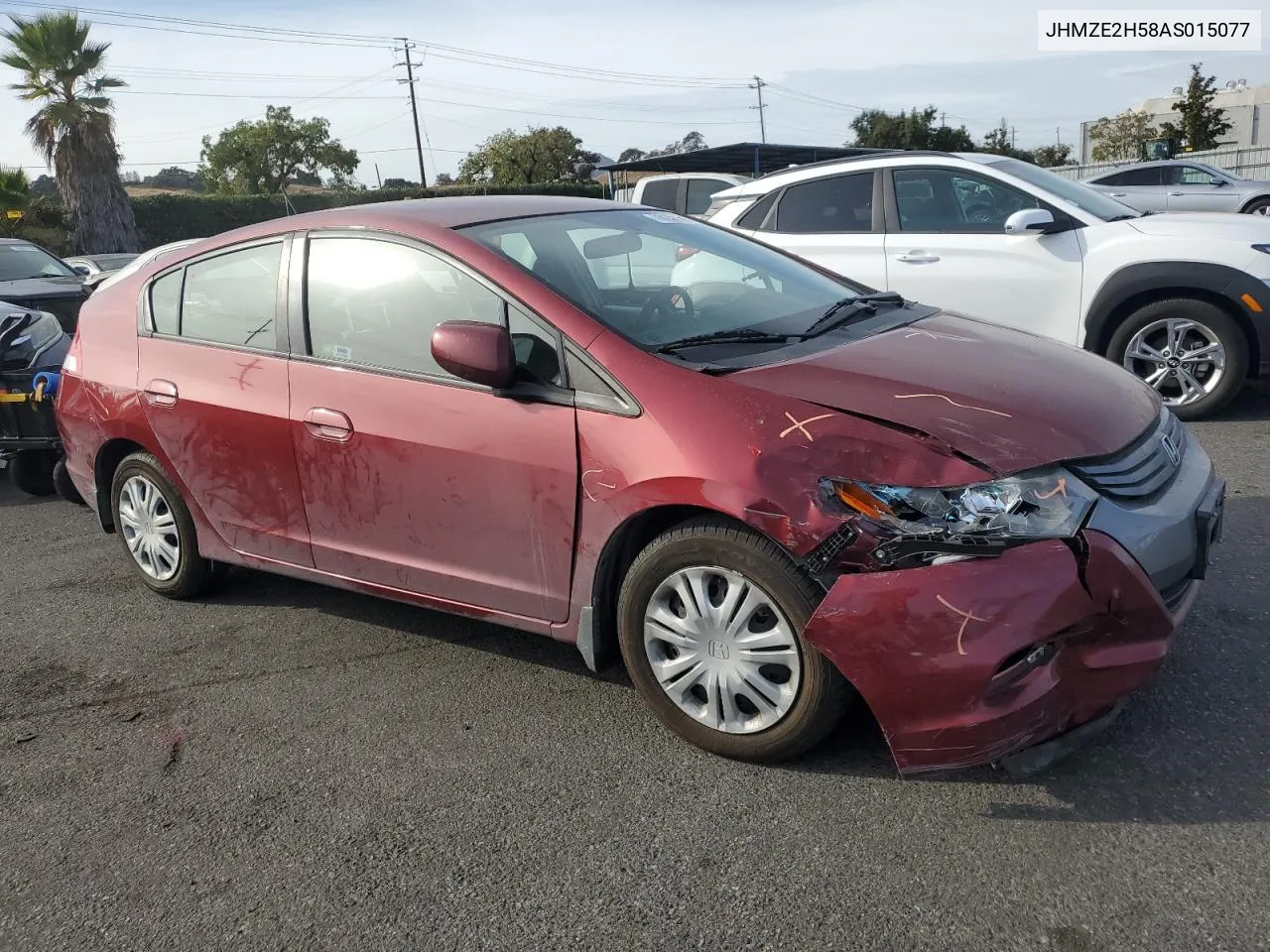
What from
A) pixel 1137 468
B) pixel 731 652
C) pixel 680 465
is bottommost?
pixel 731 652

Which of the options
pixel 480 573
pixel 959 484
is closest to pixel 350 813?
pixel 480 573

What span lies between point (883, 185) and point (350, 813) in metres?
5.96

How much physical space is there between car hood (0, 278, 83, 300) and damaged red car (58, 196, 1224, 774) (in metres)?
4.55

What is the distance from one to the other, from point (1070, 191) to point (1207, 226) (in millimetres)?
945

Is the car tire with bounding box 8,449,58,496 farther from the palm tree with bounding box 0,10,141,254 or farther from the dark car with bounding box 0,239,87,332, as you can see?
the palm tree with bounding box 0,10,141,254

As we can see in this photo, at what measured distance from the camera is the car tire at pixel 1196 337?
6336 mm

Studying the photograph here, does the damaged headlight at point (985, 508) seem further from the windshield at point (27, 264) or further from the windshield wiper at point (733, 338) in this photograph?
the windshield at point (27, 264)

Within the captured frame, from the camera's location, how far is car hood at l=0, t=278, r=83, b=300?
8.44 m

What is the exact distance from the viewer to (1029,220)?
661 centimetres

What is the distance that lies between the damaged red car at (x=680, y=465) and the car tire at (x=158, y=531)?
2 centimetres

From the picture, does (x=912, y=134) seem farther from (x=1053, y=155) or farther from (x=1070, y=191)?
(x=1070, y=191)

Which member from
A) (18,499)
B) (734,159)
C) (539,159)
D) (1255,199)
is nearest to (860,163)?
(18,499)

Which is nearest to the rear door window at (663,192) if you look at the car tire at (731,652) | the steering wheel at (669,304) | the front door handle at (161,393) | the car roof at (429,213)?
the car roof at (429,213)

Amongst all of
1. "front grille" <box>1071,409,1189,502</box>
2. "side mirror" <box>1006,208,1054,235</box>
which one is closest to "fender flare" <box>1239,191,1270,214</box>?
"side mirror" <box>1006,208,1054,235</box>
